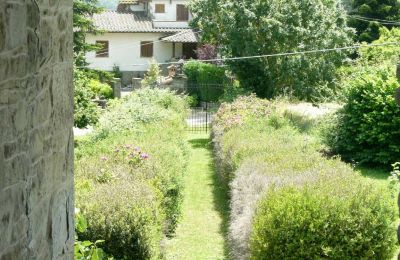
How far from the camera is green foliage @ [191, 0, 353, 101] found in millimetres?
23266

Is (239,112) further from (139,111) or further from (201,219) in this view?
(201,219)

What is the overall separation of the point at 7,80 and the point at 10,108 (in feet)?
0.51

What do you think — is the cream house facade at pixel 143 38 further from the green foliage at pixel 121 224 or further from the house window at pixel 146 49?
the green foliage at pixel 121 224

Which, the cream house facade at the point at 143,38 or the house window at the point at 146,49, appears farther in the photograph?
the house window at the point at 146,49

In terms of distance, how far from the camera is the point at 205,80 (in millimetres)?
33312

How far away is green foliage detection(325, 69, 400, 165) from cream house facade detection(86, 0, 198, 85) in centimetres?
2409

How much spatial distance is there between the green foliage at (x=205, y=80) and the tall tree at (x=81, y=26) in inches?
340

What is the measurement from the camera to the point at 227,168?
13188 millimetres

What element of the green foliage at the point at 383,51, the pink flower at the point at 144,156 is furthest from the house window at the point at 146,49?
the pink flower at the point at 144,156

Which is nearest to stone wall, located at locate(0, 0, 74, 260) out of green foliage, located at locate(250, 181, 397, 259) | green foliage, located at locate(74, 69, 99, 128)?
green foliage, located at locate(250, 181, 397, 259)

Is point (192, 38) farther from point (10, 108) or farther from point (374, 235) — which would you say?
point (10, 108)

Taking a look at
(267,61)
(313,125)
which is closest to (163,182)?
(313,125)

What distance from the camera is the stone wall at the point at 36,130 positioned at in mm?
3146

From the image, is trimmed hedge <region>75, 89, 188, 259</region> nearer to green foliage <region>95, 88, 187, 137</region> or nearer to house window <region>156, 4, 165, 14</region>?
green foliage <region>95, 88, 187, 137</region>
